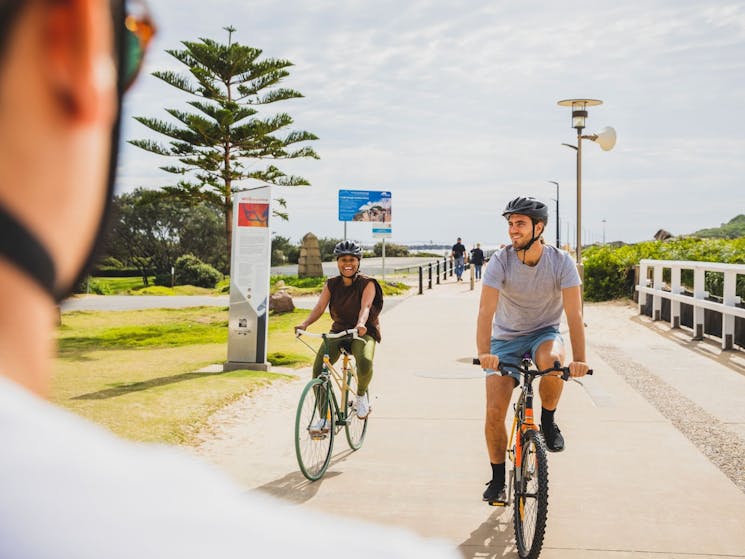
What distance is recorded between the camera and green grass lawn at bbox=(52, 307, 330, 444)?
27.1ft

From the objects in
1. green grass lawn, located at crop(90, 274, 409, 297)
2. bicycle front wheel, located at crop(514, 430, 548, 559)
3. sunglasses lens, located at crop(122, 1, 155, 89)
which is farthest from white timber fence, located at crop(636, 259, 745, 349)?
sunglasses lens, located at crop(122, 1, 155, 89)

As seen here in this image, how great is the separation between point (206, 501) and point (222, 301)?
2791cm

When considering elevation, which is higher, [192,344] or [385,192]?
[385,192]

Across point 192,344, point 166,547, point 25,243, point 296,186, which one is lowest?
point 192,344

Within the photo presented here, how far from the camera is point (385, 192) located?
114 ft

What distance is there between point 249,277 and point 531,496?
25.2ft

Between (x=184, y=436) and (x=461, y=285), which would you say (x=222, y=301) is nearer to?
(x=461, y=285)

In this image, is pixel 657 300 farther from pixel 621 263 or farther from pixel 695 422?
pixel 695 422

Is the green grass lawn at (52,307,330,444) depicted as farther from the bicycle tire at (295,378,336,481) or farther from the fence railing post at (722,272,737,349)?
the fence railing post at (722,272,737,349)

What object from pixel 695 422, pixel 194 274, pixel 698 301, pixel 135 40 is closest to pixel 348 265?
pixel 695 422

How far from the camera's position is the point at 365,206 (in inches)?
1367

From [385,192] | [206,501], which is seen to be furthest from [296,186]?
[206,501]

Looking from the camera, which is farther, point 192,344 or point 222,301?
point 222,301

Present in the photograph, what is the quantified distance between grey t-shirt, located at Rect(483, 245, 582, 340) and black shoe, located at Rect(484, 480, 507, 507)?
923 millimetres
